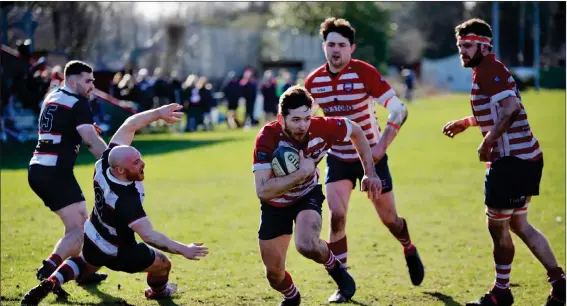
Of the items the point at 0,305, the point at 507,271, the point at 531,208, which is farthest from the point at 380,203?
the point at 531,208

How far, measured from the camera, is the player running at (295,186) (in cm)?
686

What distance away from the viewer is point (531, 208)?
1334 centimetres

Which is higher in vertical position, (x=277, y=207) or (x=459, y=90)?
(x=277, y=207)

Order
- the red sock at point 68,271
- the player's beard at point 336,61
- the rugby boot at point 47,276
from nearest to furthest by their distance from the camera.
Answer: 1. the red sock at point 68,271
2. the rugby boot at point 47,276
3. the player's beard at point 336,61

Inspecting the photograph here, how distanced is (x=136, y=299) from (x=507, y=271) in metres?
3.43

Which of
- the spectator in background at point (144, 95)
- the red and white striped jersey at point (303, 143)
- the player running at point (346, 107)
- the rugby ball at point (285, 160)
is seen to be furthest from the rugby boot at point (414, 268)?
the spectator in background at point (144, 95)

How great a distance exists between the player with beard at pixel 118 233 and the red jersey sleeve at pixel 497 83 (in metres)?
2.79

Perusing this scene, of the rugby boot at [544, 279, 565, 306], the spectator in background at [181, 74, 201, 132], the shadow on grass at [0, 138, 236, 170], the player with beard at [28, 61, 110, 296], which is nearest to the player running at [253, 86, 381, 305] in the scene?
the rugby boot at [544, 279, 565, 306]

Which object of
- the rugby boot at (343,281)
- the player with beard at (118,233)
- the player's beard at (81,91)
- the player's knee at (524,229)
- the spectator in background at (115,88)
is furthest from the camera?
the spectator in background at (115,88)

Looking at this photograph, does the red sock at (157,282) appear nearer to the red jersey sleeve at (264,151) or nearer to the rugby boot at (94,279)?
the rugby boot at (94,279)

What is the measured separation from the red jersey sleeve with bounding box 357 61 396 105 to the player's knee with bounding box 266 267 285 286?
216 centimetres

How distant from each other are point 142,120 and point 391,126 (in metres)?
2.37

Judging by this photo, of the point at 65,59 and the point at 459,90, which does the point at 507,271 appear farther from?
the point at 459,90

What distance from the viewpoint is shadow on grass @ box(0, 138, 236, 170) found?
21.2 m
